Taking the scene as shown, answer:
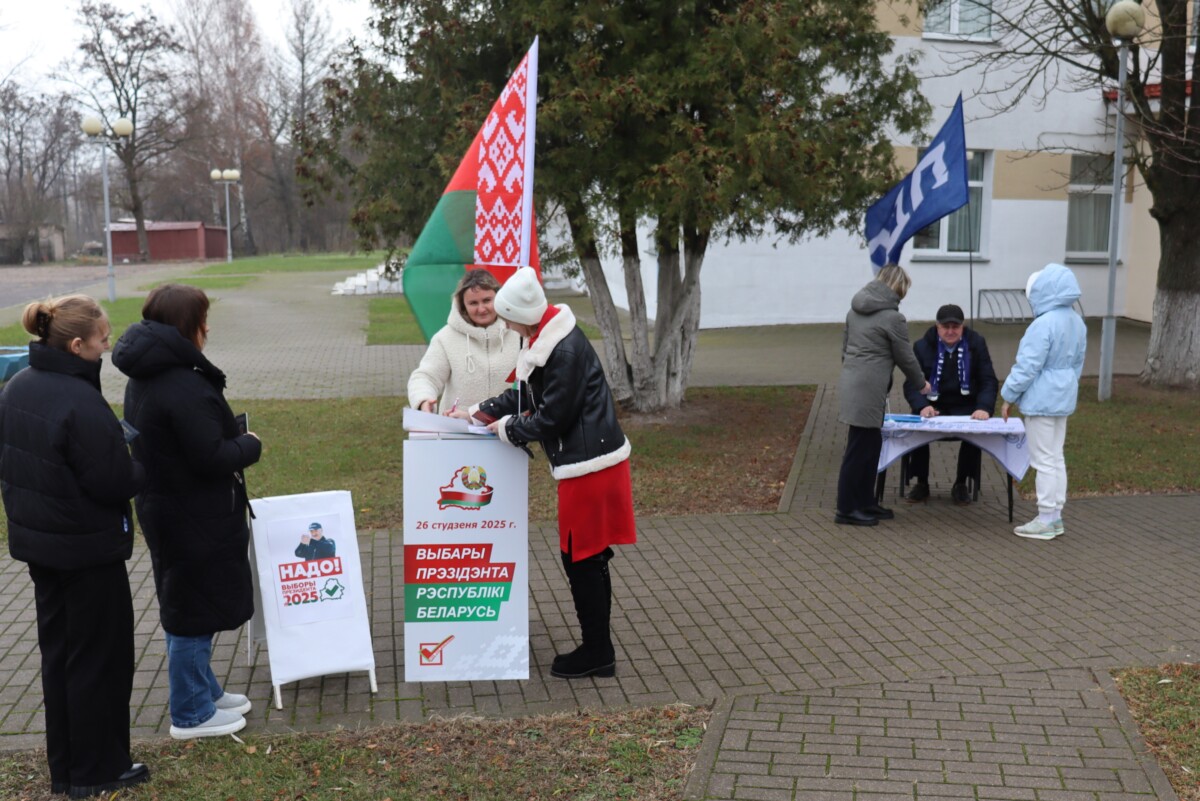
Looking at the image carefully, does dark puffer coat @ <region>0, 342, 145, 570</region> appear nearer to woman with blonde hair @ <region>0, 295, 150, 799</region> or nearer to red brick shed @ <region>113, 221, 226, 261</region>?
woman with blonde hair @ <region>0, 295, 150, 799</region>

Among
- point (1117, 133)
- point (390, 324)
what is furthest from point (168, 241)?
point (1117, 133)

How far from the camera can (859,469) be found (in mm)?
7789

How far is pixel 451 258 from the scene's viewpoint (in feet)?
19.8

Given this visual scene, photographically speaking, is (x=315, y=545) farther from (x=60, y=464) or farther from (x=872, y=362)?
(x=872, y=362)

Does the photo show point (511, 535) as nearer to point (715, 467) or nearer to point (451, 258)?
point (451, 258)

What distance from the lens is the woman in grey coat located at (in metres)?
7.59

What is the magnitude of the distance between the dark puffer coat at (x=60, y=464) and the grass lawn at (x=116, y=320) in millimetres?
11047

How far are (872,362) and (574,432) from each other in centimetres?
340

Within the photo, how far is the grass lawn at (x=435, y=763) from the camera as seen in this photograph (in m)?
4.11

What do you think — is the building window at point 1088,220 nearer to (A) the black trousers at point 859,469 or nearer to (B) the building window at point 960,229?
(B) the building window at point 960,229

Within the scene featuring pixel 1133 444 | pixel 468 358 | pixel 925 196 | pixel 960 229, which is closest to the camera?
pixel 468 358

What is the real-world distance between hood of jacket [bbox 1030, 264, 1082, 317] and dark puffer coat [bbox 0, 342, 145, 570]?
573 cm

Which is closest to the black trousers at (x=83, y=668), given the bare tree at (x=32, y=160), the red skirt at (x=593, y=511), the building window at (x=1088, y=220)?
the red skirt at (x=593, y=511)

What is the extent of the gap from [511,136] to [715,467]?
180 inches
